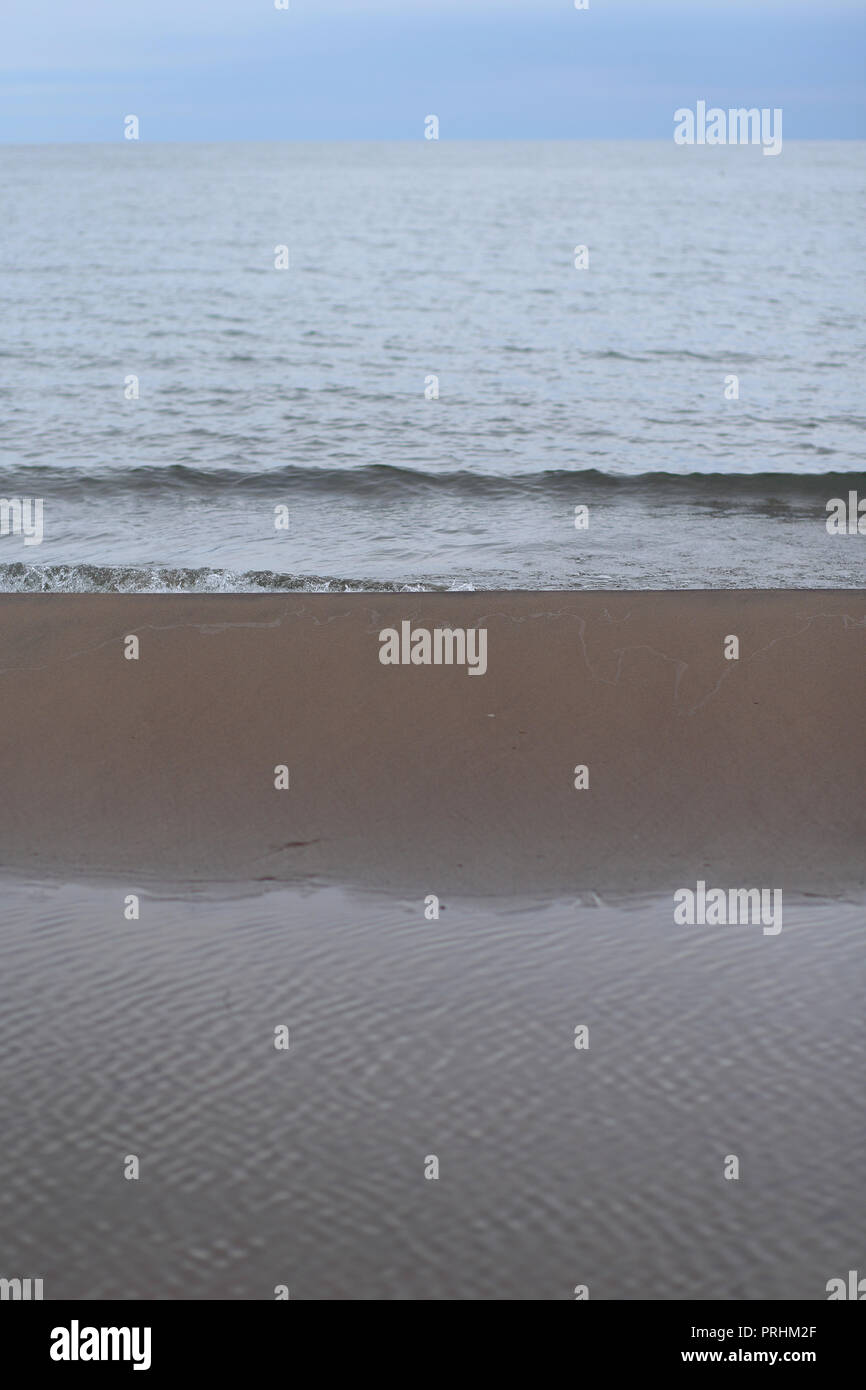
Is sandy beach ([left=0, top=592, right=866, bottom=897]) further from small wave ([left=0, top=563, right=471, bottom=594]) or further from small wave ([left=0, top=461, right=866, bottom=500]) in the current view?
small wave ([left=0, top=461, right=866, bottom=500])

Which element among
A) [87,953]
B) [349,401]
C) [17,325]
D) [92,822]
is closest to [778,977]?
[87,953]

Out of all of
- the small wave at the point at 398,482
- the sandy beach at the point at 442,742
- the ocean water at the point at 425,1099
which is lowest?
the ocean water at the point at 425,1099

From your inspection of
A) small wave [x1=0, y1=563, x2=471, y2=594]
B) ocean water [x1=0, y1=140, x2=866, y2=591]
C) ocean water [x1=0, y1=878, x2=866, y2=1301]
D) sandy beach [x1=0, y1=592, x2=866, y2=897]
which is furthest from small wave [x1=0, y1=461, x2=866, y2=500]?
ocean water [x1=0, y1=878, x2=866, y2=1301]

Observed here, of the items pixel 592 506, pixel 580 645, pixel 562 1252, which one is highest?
pixel 592 506

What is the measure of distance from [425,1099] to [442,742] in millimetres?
2610

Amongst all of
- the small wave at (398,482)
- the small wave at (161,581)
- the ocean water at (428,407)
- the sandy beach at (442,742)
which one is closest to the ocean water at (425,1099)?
the sandy beach at (442,742)

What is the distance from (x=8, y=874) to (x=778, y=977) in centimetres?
301

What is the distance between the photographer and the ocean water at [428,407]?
11352 mm

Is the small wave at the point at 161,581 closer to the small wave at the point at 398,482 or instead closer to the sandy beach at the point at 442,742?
the sandy beach at the point at 442,742

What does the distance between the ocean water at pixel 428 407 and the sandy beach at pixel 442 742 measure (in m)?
2.80

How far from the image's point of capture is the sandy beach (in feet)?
17.9

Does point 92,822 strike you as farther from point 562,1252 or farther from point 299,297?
point 299,297

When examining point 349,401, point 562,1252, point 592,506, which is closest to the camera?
point 562,1252

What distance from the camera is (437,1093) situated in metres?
3.77
